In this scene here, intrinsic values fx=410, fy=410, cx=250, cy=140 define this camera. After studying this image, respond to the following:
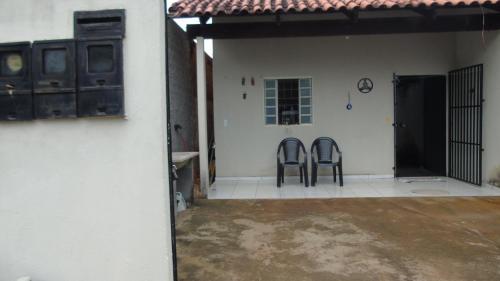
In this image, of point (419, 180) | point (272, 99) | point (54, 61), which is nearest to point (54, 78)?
point (54, 61)

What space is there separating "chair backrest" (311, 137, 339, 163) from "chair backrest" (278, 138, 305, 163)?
1.09 ft

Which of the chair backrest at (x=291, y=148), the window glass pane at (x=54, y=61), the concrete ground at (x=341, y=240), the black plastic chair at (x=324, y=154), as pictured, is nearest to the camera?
the window glass pane at (x=54, y=61)

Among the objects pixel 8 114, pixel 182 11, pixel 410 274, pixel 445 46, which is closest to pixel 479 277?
pixel 410 274

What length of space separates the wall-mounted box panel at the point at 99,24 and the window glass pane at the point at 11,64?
432mm

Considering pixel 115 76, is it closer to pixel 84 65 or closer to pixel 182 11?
pixel 84 65

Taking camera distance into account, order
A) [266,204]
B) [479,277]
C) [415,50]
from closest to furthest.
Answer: [479,277] → [266,204] → [415,50]

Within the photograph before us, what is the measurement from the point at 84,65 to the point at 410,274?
3032 mm

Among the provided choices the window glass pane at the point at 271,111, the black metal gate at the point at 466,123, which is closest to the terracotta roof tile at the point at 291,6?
the black metal gate at the point at 466,123

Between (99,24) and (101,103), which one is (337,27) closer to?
(99,24)

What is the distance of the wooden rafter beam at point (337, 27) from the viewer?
698cm

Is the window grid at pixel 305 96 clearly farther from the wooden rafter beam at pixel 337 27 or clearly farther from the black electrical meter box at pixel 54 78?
the black electrical meter box at pixel 54 78

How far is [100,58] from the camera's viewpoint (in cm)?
258

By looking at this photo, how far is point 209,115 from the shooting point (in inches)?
381

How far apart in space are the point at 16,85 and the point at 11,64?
15 centimetres
